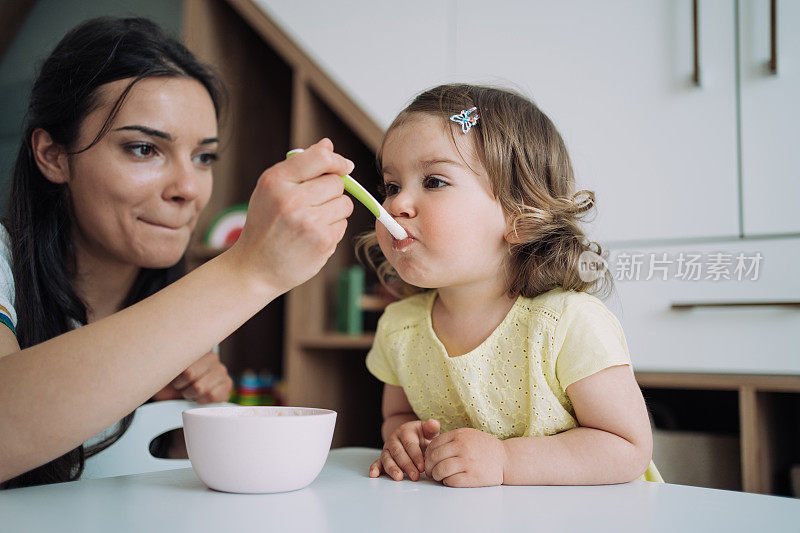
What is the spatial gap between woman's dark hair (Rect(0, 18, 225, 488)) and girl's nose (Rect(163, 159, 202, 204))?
0.37ft

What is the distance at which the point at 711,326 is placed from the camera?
130 centimetres

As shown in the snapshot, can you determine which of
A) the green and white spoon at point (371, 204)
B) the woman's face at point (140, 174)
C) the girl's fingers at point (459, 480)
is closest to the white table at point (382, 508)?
the girl's fingers at point (459, 480)

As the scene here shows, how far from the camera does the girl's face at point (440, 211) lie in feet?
2.52

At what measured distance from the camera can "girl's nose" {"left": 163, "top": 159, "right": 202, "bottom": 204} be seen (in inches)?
38.6

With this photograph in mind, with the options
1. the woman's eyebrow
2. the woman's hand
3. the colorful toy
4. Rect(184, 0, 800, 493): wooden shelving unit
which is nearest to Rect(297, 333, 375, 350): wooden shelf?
Rect(184, 0, 800, 493): wooden shelving unit

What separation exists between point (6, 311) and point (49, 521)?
13.1 inches

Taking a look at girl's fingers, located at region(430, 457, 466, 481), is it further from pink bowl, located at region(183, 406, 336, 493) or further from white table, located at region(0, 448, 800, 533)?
pink bowl, located at region(183, 406, 336, 493)

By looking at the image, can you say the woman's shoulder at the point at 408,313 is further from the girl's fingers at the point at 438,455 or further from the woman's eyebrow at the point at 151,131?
the woman's eyebrow at the point at 151,131

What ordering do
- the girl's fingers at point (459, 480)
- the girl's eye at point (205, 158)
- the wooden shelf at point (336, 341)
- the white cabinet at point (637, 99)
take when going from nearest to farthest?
the girl's fingers at point (459, 480) → the girl's eye at point (205, 158) → the white cabinet at point (637, 99) → the wooden shelf at point (336, 341)

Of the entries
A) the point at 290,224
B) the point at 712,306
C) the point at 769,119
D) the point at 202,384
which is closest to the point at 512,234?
the point at 290,224

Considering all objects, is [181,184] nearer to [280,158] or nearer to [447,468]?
[447,468]

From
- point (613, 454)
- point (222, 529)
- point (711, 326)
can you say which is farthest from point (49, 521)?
point (711, 326)

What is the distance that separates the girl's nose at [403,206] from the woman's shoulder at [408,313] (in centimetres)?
17

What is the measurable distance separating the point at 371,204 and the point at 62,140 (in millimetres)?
585
